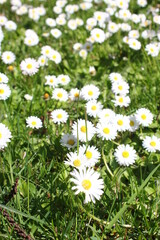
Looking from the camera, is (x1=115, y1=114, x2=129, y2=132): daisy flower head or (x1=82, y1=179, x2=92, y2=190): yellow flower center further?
(x1=115, y1=114, x2=129, y2=132): daisy flower head

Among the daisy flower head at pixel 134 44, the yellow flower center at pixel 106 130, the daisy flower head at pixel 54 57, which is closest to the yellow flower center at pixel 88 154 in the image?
the yellow flower center at pixel 106 130

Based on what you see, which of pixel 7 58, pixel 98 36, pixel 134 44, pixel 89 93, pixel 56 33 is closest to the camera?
pixel 89 93

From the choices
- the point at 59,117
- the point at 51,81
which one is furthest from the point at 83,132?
the point at 51,81

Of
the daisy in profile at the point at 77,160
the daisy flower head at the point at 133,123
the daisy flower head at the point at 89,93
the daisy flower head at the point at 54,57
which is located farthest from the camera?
the daisy flower head at the point at 54,57

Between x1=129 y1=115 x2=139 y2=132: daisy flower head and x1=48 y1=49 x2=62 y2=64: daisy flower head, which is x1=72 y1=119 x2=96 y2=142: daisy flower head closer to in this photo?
x1=129 y1=115 x2=139 y2=132: daisy flower head

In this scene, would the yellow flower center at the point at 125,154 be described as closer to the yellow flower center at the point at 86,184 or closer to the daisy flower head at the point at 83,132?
the daisy flower head at the point at 83,132

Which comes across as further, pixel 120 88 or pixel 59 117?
pixel 120 88

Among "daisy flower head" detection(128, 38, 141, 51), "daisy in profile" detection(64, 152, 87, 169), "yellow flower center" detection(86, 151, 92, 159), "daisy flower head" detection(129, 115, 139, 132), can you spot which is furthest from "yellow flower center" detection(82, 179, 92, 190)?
"daisy flower head" detection(128, 38, 141, 51)

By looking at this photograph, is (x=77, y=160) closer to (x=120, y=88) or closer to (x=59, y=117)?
(x=59, y=117)

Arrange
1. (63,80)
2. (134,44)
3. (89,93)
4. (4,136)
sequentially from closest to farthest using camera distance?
(4,136) < (89,93) < (63,80) < (134,44)

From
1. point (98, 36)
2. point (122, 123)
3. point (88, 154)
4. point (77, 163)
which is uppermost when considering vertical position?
point (98, 36)
